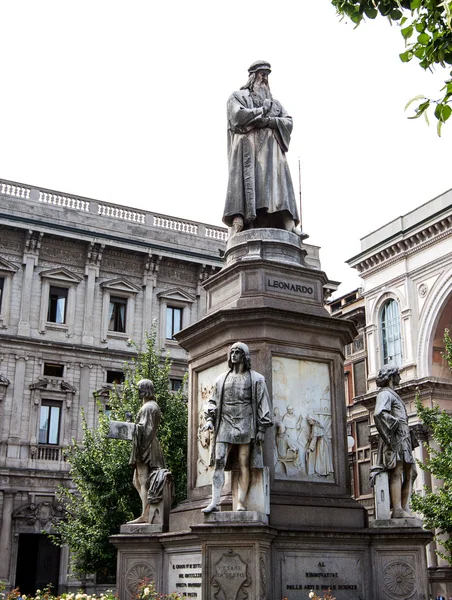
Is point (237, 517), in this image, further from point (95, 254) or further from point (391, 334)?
point (391, 334)

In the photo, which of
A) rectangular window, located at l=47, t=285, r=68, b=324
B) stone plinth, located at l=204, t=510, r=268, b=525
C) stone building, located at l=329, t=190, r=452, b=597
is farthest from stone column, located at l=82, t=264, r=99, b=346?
stone plinth, located at l=204, t=510, r=268, b=525

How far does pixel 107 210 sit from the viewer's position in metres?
38.8

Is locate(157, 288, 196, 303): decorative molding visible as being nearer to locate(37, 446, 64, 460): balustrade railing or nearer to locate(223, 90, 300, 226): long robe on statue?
locate(37, 446, 64, 460): balustrade railing

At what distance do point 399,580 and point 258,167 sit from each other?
6.63m

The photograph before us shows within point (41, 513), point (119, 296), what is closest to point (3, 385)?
point (41, 513)

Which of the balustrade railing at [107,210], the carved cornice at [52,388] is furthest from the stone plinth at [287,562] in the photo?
the balustrade railing at [107,210]

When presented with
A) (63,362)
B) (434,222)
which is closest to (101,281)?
(63,362)

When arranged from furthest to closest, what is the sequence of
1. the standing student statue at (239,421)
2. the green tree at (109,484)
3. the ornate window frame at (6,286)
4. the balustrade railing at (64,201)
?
the balustrade railing at (64,201)
the ornate window frame at (6,286)
the green tree at (109,484)
the standing student statue at (239,421)

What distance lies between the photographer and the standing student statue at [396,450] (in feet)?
35.0

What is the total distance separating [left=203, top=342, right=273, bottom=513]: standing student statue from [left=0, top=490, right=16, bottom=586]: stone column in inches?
967

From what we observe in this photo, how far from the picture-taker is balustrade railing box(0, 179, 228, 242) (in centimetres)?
3688

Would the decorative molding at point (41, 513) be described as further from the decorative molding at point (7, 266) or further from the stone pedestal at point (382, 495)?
the stone pedestal at point (382, 495)

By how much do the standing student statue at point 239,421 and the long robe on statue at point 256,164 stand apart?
11.3 feet

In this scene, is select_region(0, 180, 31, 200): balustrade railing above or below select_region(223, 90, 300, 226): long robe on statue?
above
